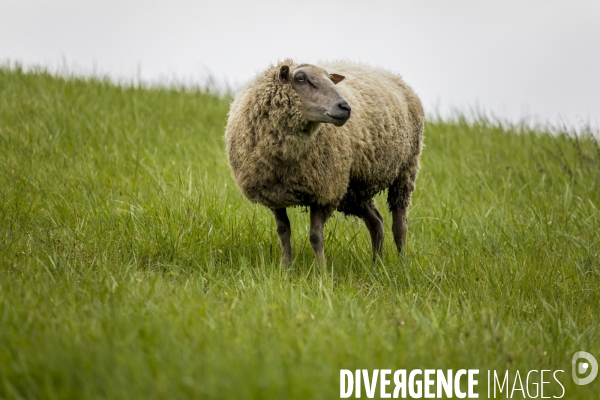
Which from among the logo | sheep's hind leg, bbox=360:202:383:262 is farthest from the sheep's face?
the logo

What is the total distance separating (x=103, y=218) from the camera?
5551 mm

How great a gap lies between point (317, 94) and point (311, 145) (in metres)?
0.42

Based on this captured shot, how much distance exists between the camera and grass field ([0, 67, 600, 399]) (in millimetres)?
2807

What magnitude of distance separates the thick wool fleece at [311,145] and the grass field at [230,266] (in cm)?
55

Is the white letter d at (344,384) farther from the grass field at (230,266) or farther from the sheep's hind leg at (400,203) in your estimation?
the sheep's hind leg at (400,203)

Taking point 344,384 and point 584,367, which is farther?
point 584,367

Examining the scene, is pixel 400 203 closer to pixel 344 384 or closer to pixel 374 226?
pixel 374 226

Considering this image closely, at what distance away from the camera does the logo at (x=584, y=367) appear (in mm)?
3442

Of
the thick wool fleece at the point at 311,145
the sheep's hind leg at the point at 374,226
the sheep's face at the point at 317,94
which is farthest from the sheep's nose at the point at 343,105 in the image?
the sheep's hind leg at the point at 374,226

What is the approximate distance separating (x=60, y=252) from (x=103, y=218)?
87 centimetres

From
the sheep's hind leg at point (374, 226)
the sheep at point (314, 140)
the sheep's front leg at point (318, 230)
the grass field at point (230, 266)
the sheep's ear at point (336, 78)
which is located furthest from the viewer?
the sheep's hind leg at point (374, 226)

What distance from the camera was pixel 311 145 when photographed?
4781mm

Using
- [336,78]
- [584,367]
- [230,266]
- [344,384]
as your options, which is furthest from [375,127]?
[344,384]

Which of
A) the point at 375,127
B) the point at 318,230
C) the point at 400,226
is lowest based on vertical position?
the point at 400,226
